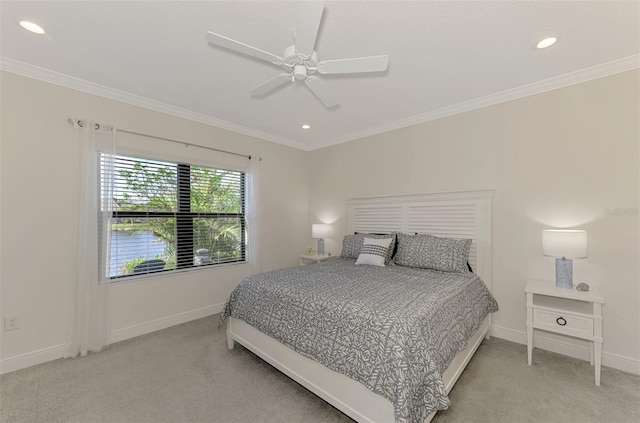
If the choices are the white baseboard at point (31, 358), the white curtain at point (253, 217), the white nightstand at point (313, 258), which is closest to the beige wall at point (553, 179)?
the white nightstand at point (313, 258)

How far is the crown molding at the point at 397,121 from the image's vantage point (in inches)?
91.6

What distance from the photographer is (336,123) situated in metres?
3.77

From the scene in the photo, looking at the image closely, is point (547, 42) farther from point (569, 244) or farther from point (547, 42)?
point (569, 244)

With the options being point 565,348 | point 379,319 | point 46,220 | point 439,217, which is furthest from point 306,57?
point 565,348

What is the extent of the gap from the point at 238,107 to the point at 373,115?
1659 millimetres

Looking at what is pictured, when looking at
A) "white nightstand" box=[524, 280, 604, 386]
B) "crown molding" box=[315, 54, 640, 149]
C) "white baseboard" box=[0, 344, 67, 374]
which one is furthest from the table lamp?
"white baseboard" box=[0, 344, 67, 374]

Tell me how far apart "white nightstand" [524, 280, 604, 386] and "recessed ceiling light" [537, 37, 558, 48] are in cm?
195

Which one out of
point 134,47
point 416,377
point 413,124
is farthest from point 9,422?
point 413,124

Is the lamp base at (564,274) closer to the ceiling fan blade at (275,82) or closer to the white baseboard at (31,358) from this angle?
the ceiling fan blade at (275,82)

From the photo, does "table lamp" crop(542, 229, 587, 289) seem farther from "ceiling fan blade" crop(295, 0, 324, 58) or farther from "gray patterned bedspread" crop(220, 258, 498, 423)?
"ceiling fan blade" crop(295, 0, 324, 58)

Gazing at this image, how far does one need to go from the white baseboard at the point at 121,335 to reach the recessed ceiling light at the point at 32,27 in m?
2.60

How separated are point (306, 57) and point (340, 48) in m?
0.48

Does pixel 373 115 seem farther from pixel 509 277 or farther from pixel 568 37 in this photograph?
pixel 509 277

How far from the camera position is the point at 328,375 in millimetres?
1780
